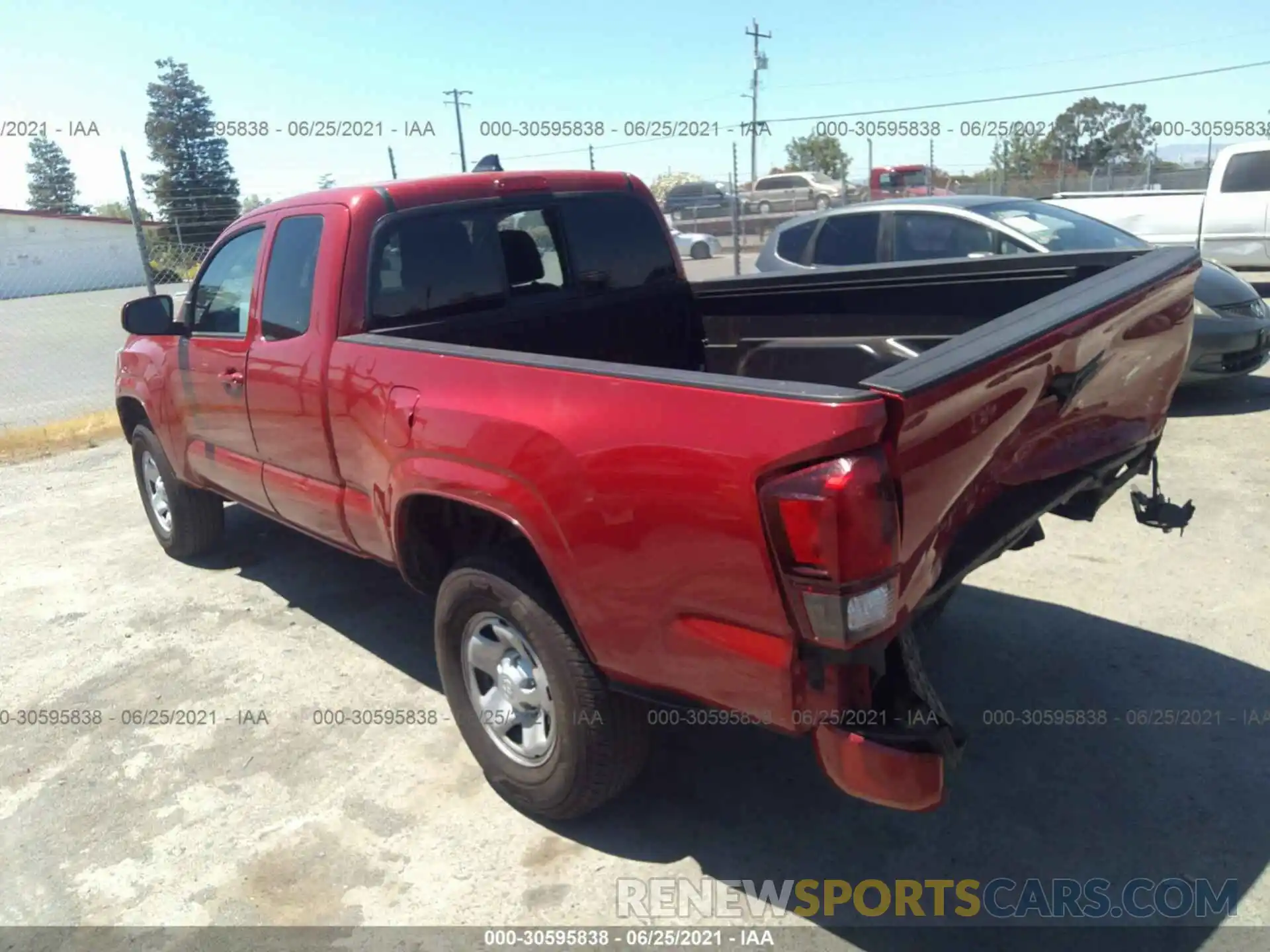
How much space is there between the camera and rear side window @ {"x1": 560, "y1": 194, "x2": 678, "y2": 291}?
14.2ft

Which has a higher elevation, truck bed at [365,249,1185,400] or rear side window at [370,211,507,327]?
rear side window at [370,211,507,327]

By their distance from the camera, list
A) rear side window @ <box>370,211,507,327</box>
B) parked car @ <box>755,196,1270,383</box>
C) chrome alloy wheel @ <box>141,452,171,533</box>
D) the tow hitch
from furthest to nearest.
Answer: parked car @ <box>755,196,1270,383</box>
chrome alloy wheel @ <box>141,452,171,533</box>
rear side window @ <box>370,211,507,327</box>
the tow hitch

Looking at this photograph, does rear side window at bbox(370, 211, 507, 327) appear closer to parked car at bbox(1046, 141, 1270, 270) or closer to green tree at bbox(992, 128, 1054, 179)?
parked car at bbox(1046, 141, 1270, 270)

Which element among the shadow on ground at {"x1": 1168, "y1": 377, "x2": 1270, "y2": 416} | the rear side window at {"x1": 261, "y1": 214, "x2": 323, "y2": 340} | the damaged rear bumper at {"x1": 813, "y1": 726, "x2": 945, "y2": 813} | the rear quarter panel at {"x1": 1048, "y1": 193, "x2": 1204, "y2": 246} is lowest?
the shadow on ground at {"x1": 1168, "y1": 377, "x2": 1270, "y2": 416}

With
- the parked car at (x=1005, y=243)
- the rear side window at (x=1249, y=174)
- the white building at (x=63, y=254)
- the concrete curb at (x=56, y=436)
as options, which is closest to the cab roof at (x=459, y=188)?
the parked car at (x=1005, y=243)

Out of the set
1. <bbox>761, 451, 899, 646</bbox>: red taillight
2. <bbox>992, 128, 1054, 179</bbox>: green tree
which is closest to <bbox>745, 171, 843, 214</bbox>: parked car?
<bbox>992, 128, 1054, 179</bbox>: green tree

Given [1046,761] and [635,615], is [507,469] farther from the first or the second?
[1046,761]

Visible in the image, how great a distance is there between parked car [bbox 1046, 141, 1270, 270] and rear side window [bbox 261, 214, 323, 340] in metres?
10.2

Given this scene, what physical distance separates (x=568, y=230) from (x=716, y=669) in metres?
2.53

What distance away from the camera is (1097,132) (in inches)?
2087

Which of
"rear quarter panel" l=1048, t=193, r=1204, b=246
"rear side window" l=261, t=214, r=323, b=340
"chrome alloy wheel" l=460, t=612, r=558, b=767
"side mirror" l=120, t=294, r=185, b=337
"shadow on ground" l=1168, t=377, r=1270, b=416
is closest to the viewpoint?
"chrome alloy wheel" l=460, t=612, r=558, b=767

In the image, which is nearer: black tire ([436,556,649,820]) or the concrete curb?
black tire ([436,556,649,820])

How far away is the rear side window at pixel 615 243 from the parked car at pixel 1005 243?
9.24 ft

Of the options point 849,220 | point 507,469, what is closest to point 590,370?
point 507,469
